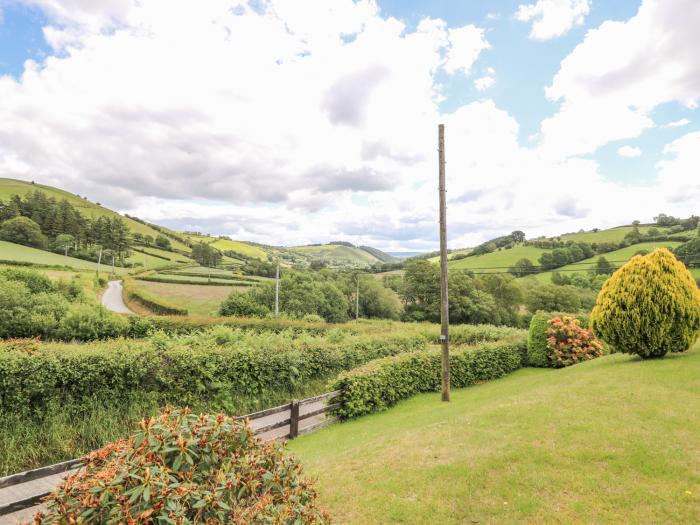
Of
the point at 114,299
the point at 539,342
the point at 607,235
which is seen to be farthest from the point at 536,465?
the point at 607,235

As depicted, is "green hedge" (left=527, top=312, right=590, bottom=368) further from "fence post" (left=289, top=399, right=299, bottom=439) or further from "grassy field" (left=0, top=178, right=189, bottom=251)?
"grassy field" (left=0, top=178, right=189, bottom=251)

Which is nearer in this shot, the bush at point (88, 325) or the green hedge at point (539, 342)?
the green hedge at point (539, 342)

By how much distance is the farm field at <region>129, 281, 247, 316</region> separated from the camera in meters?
40.5

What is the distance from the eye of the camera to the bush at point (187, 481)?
202 centimetres

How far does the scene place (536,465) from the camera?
5.18 meters

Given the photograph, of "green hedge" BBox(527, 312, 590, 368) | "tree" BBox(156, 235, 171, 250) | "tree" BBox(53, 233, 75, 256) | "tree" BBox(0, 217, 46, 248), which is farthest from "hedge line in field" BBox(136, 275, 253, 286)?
"green hedge" BBox(527, 312, 590, 368)

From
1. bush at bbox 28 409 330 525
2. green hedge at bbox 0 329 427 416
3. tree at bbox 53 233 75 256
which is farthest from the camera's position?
tree at bbox 53 233 75 256

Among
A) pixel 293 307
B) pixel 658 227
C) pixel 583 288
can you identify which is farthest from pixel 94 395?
pixel 658 227

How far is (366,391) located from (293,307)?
3711cm

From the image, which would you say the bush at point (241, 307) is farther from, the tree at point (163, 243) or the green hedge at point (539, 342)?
the tree at point (163, 243)

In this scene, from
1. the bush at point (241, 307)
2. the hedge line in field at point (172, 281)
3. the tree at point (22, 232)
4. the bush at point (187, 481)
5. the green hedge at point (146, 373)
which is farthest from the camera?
the tree at point (22, 232)

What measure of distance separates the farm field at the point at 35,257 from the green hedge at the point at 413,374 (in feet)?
160

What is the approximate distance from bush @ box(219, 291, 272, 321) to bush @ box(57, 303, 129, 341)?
16903mm

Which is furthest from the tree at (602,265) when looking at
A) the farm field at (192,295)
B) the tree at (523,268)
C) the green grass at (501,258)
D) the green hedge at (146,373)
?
the green hedge at (146,373)
